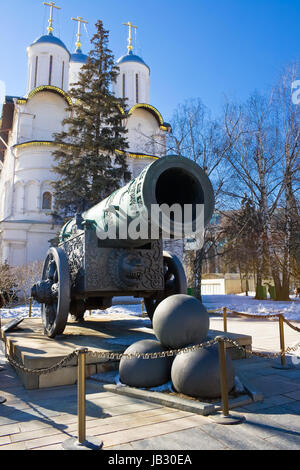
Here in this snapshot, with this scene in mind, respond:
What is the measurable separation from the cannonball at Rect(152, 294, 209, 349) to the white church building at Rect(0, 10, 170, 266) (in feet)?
62.9

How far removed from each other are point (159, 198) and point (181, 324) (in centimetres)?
160

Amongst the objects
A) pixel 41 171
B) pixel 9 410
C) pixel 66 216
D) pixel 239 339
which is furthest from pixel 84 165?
pixel 9 410

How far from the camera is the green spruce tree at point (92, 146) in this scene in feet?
59.7

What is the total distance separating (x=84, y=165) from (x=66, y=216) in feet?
9.69

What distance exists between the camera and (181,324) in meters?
3.99

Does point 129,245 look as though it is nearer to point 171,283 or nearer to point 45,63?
point 171,283

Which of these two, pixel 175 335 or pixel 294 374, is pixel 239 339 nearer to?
pixel 294 374

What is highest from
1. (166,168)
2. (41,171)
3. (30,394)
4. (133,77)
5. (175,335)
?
(133,77)

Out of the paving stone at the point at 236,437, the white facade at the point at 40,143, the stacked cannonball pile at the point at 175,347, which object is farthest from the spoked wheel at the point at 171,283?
the white facade at the point at 40,143

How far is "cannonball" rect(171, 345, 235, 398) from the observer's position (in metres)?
3.48

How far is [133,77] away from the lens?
33.7 metres

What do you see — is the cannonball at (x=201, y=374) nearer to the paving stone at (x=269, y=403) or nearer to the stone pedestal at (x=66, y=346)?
the paving stone at (x=269, y=403)

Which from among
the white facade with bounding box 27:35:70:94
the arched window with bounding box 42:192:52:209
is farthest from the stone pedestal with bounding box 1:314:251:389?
the white facade with bounding box 27:35:70:94

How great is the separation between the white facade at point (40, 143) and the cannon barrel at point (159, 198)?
55.2ft
